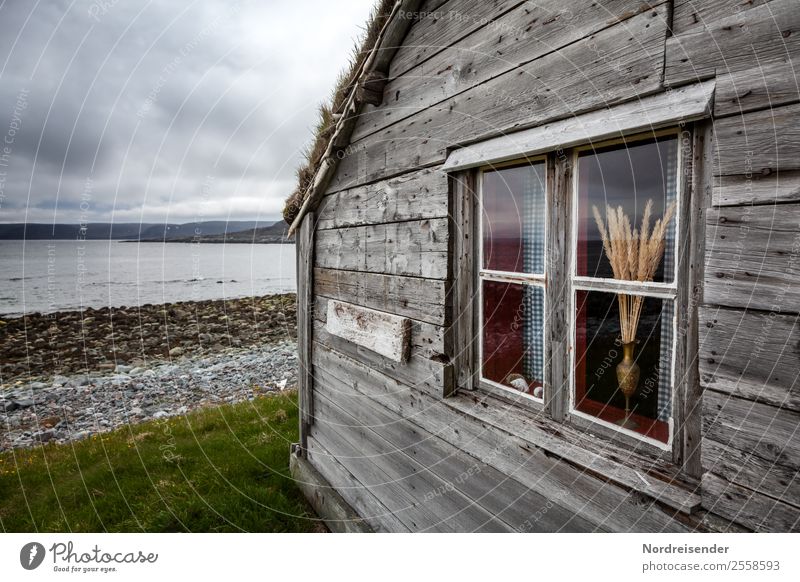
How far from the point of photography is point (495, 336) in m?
2.83

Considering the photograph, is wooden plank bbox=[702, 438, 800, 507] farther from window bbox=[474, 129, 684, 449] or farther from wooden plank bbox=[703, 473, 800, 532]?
window bbox=[474, 129, 684, 449]

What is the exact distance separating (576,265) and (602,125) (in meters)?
0.67

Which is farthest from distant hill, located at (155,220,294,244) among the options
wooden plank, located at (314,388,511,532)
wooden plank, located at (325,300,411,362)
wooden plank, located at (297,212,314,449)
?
wooden plank, located at (314,388,511,532)

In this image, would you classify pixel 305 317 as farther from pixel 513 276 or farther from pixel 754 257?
pixel 754 257

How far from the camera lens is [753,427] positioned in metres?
1.57

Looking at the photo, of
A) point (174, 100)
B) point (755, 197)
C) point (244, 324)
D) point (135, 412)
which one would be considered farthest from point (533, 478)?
point (244, 324)

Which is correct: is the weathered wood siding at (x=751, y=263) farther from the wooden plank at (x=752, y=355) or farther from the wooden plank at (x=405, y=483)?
the wooden plank at (x=405, y=483)

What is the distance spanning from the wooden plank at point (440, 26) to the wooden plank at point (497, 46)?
2 centimetres

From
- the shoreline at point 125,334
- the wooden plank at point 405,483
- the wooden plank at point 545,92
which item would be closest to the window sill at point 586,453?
the wooden plank at point 405,483

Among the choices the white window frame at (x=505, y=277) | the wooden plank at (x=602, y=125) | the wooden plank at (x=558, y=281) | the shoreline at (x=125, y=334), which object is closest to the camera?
the wooden plank at (x=602, y=125)

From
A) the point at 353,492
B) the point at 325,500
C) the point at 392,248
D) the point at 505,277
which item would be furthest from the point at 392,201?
the point at 325,500

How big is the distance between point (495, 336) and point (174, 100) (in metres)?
3.24

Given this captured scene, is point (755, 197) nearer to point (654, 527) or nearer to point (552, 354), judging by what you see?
point (552, 354)

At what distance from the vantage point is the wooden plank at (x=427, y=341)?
298 centimetres
